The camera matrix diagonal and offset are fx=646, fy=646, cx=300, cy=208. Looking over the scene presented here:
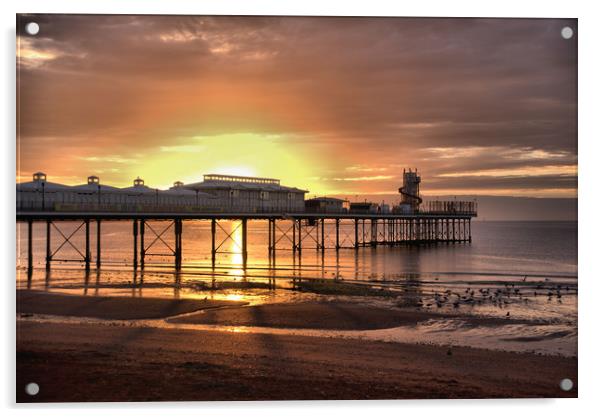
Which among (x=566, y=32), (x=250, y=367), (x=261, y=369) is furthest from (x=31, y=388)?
(x=566, y=32)

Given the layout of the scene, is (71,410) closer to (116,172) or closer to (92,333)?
(92,333)

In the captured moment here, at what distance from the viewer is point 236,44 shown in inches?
497

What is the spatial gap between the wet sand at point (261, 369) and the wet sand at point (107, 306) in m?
3.00

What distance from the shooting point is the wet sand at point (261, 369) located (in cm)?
1071

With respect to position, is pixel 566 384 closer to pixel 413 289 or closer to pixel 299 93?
pixel 299 93

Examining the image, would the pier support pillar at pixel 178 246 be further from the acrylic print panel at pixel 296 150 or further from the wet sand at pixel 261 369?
the wet sand at pixel 261 369

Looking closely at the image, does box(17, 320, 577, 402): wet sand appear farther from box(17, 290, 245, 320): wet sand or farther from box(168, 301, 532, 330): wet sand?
box(17, 290, 245, 320): wet sand

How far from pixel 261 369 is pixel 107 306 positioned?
8.55 meters

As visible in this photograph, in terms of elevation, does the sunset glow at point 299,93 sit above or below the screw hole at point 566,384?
above

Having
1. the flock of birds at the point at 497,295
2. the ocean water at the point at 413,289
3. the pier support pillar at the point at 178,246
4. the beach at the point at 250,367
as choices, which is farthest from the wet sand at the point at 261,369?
the pier support pillar at the point at 178,246

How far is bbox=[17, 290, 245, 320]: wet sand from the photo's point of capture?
56.9 feet

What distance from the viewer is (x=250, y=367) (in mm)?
11758
